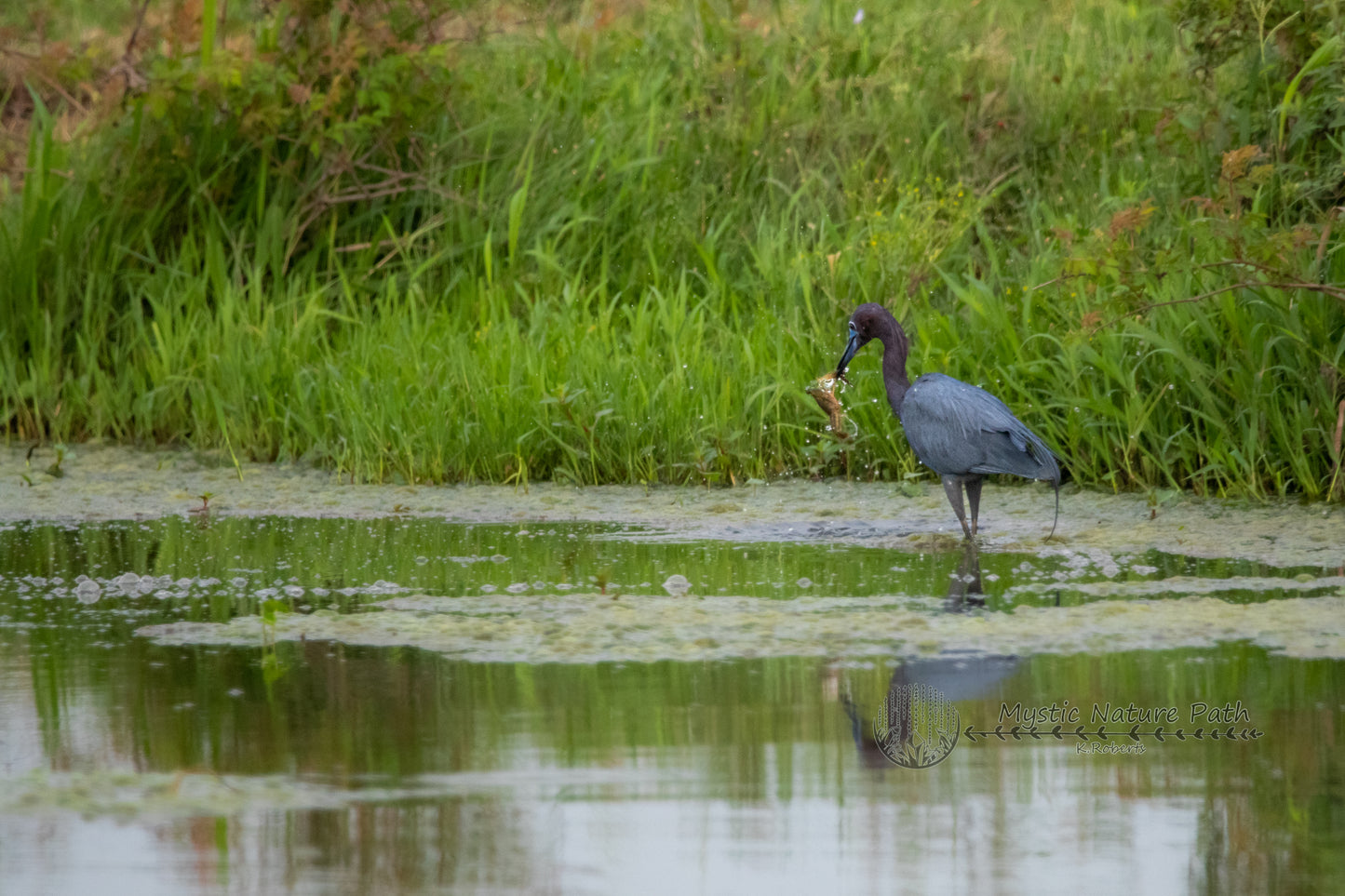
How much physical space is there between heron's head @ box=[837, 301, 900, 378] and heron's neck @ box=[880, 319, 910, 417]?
26 mm

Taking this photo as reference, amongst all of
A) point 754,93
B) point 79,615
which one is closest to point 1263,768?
point 79,615

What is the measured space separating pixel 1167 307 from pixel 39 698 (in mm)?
4727

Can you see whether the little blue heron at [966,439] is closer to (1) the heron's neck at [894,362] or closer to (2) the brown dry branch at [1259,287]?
(1) the heron's neck at [894,362]

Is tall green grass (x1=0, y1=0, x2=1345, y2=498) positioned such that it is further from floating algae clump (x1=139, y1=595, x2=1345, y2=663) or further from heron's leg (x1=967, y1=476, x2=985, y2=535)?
floating algae clump (x1=139, y1=595, x2=1345, y2=663)

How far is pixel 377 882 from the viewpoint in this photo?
2.87 m

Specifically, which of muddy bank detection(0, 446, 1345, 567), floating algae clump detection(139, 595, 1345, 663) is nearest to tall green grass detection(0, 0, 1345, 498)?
muddy bank detection(0, 446, 1345, 567)

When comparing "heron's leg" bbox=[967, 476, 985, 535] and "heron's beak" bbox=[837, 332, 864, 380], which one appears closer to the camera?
"heron's leg" bbox=[967, 476, 985, 535]

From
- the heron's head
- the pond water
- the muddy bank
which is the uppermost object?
the heron's head

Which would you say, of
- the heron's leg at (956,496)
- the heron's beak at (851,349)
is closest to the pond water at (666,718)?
the heron's leg at (956,496)

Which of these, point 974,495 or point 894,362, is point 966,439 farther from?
point 894,362

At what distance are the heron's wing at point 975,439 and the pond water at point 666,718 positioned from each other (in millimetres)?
278

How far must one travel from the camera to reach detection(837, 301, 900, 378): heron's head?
671 cm

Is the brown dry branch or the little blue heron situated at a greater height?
the brown dry branch

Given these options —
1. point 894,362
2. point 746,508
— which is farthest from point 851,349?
point 746,508
